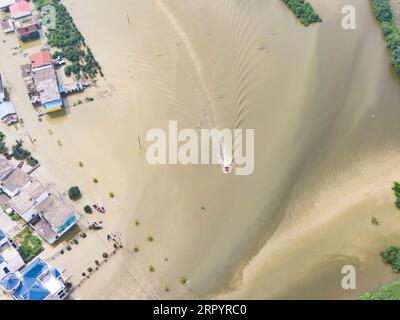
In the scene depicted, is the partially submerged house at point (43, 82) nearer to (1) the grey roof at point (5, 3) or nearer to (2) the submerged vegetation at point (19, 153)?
(2) the submerged vegetation at point (19, 153)

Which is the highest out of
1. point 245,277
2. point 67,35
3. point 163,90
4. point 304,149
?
point 67,35

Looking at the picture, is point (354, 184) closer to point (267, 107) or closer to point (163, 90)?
point (267, 107)

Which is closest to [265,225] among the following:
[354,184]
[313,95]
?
[354,184]

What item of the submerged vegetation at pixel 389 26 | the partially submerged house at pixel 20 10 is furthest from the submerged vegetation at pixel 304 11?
the partially submerged house at pixel 20 10

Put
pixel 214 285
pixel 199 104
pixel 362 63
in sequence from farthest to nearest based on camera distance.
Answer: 1. pixel 362 63
2. pixel 199 104
3. pixel 214 285

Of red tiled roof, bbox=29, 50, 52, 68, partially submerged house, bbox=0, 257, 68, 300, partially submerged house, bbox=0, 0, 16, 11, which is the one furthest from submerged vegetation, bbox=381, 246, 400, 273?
partially submerged house, bbox=0, 0, 16, 11

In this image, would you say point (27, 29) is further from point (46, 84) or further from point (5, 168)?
point (5, 168)
